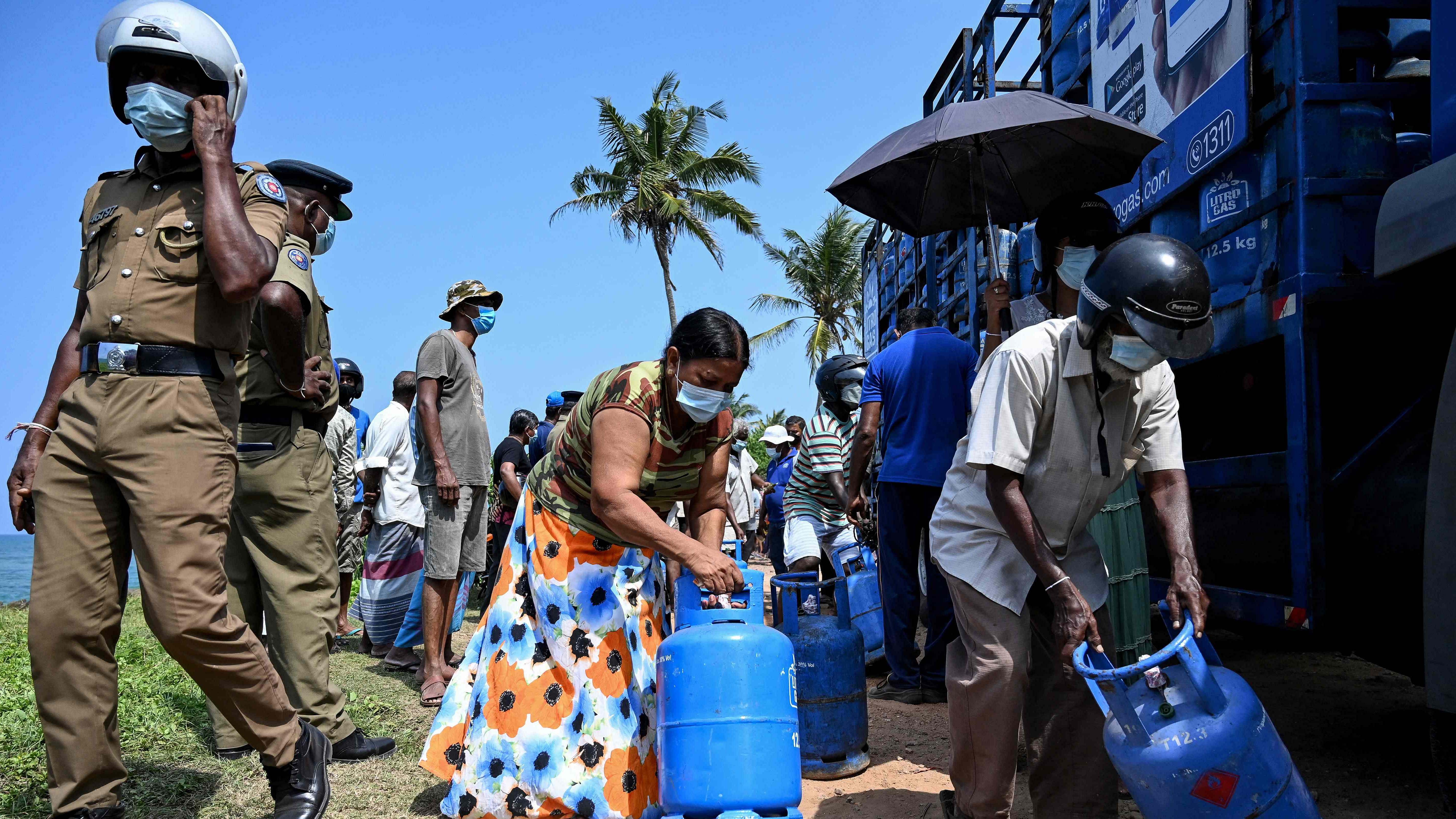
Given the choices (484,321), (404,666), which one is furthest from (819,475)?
(404,666)

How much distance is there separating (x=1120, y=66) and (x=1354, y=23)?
125cm

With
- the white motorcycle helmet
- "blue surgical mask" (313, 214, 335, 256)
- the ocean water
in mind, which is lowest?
the ocean water

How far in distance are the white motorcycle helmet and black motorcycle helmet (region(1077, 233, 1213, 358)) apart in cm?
232

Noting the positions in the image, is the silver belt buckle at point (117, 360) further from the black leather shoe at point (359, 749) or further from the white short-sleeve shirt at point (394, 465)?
the white short-sleeve shirt at point (394, 465)

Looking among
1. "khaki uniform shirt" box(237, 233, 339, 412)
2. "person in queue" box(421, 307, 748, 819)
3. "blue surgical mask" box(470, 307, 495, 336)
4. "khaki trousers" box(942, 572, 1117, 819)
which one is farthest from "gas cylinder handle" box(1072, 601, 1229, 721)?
"blue surgical mask" box(470, 307, 495, 336)

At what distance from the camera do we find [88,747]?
8.36 ft

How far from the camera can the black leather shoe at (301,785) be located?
2.71m

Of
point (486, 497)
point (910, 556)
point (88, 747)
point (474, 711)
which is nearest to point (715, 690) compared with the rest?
point (474, 711)

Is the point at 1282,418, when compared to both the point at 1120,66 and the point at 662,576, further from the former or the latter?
the point at 662,576

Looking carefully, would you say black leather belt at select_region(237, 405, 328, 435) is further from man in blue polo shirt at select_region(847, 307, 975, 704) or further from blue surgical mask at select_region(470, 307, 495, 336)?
man in blue polo shirt at select_region(847, 307, 975, 704)

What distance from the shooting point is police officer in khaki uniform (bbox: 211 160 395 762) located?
3.44 meters

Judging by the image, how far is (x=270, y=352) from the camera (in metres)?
→ 3.40

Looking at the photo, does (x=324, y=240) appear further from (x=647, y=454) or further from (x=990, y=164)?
(x=990, y=164)

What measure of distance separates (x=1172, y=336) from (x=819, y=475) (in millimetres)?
4566
